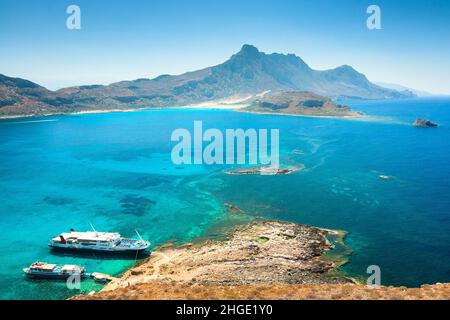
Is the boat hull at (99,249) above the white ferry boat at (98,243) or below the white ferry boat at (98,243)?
below

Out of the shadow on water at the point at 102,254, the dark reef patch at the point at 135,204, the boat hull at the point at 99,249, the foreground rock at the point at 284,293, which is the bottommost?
the shadow on water at the point at 102,254

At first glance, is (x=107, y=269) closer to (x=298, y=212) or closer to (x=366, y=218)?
(x=298, y=212)

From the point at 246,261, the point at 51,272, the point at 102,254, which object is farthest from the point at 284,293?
the point at 102,254

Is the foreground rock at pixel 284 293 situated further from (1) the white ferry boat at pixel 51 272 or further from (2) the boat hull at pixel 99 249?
(2) the boat hull at pixel 99 249

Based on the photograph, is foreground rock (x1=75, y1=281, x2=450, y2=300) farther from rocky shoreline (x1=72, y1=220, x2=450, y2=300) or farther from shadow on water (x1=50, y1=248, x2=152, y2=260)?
shadow on water (x1=50, y1=248, x2=152, y2=260)

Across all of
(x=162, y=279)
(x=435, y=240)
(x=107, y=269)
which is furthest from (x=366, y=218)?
(x=107, y=269)

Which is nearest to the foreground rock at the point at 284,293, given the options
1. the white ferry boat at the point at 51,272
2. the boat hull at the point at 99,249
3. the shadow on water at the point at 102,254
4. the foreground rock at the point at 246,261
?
the foreground rock at the point at 246,261

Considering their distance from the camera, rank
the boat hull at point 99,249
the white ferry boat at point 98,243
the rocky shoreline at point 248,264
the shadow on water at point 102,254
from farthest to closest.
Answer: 1. the white ferry boat at point 98,243
2. the boat hull at point 99,249
3. the shadow on water at point 102,254
4. the rocky shoreline at point 248,264
